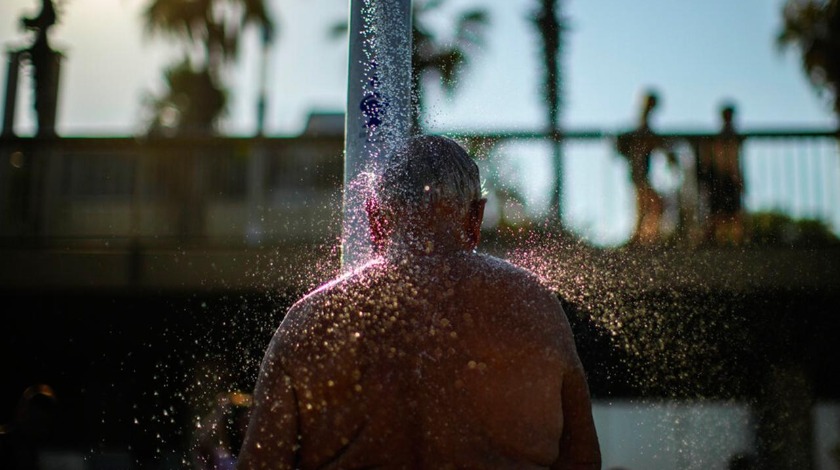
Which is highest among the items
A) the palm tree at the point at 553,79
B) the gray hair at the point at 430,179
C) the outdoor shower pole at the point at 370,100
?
the palm tree at the point at 553,79

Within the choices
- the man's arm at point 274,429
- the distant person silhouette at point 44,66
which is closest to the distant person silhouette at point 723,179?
the man's arm at point 274,429

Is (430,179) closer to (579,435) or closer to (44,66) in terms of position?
(579,435)

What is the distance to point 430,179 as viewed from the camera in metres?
1.75

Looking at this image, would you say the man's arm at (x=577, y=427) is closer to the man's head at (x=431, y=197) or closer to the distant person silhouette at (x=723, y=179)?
the man's head at (x=431, y=197)

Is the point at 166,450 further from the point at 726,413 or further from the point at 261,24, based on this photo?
the point at 261,24

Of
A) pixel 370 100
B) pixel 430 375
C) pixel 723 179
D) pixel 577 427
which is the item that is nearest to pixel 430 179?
pixel 430 375

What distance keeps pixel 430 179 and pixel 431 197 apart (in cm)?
4

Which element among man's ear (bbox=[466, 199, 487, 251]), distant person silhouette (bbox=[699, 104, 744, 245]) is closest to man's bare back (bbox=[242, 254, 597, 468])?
man's ear (bbox=[466, 199, 487, 251])

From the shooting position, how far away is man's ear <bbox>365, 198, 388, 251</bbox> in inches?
71.7

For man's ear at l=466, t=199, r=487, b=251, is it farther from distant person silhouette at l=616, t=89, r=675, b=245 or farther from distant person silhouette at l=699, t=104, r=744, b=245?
distant person silhouette at l=699, t=104, r=744, b=245

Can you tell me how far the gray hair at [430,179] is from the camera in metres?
1.75

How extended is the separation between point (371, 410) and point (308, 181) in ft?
23.6

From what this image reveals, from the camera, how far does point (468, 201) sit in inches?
70.4

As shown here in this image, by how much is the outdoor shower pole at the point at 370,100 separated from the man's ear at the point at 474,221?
858 mm
